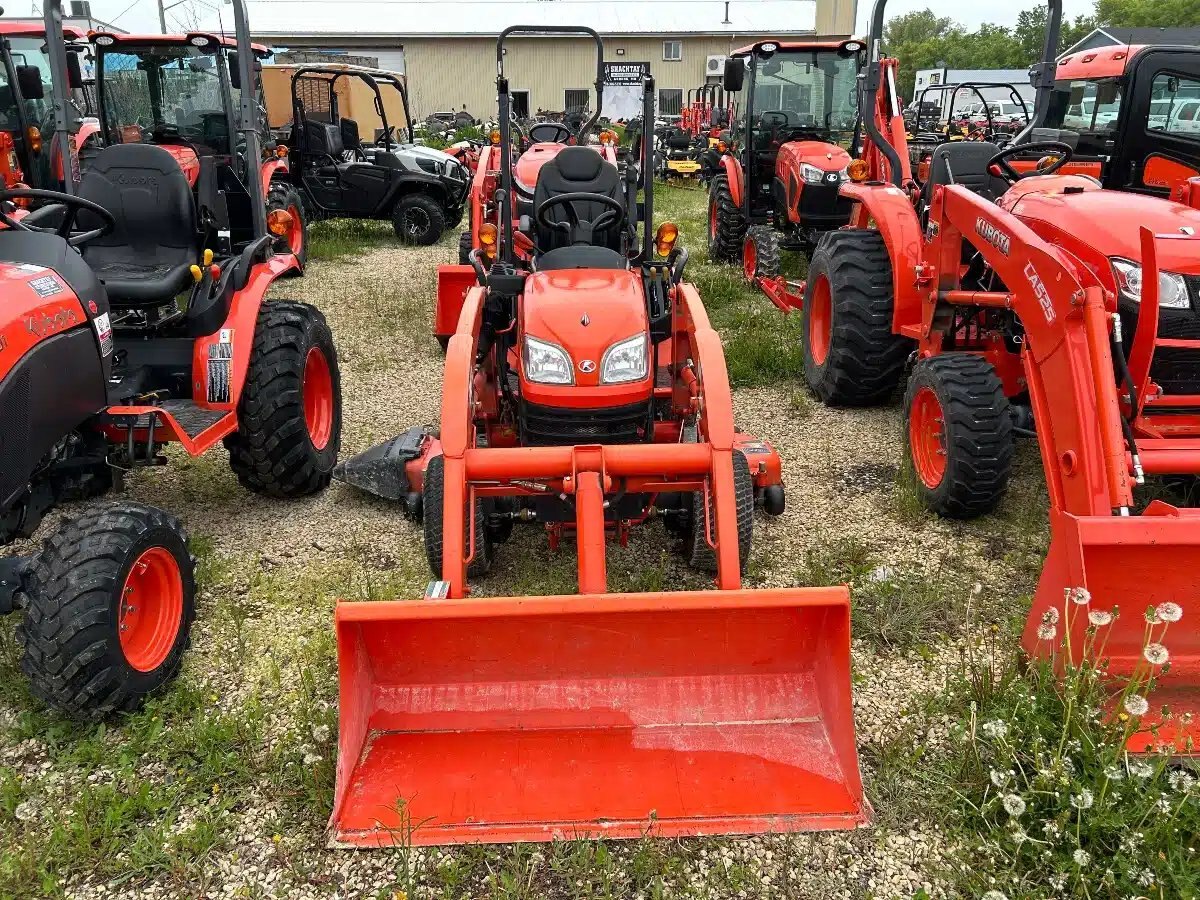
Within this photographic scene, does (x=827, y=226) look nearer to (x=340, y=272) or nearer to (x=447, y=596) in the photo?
(x=340, y=272)

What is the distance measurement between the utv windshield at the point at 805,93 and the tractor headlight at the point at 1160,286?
609cm

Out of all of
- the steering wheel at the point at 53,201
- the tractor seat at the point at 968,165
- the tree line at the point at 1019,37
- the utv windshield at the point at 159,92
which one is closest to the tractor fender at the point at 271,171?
the utv windshield at the point at 159,92

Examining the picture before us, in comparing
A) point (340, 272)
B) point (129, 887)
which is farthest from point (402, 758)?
point (340, 272)

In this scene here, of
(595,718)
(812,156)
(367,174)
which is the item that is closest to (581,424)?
(595,718)

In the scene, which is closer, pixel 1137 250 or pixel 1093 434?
pixel 1093 434

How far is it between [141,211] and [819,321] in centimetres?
404

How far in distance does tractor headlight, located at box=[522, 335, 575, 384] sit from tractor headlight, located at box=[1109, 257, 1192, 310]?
216 centimetres

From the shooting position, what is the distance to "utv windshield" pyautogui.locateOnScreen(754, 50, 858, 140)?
8961mm

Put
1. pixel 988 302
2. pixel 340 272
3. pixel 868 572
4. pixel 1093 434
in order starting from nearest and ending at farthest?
1. pixel 1093 434
2. pixel 868 572
3. pixel 988 302
4. pixel 340 272

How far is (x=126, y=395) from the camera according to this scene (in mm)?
3877

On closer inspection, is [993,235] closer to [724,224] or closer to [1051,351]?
[1051,351]

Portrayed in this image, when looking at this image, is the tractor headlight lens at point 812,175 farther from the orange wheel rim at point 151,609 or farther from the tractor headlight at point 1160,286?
the orange wheel rim at point 151,609

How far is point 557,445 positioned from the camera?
3.36 meters

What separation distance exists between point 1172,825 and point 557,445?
7.06 ft
